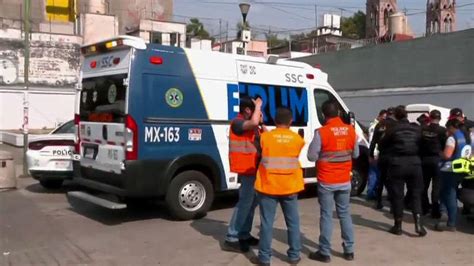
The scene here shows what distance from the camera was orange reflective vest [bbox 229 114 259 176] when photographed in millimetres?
6422

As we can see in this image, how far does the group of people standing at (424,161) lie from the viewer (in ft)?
24.4

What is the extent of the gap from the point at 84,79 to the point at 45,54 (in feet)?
90.0

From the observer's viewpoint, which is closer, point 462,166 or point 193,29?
point 462,166

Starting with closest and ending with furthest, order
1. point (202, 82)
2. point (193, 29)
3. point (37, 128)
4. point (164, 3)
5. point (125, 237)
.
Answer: point (125, 237), point (202, 82), point (37, 128), point (164, 3), point (193, 29)

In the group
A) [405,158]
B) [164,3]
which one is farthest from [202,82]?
[164,3]

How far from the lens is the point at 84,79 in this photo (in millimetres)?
8938

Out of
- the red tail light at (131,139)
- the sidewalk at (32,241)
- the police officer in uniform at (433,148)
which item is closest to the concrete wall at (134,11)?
the sidewalk at (32,241)

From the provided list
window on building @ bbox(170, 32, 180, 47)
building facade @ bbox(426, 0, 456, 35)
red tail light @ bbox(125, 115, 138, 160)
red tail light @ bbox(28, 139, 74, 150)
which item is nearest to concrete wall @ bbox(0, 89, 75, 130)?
window on building @ bbox(170, 32, 180, 47)

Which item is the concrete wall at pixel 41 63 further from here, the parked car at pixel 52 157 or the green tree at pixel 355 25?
the green tree at pixel 355 25

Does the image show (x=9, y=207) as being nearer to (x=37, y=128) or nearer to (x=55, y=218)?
(x=55, y=218)

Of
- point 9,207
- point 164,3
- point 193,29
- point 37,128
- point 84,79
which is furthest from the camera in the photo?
point 193,29

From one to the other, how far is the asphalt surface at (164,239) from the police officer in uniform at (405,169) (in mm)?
321

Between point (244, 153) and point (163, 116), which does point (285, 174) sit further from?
point (163, 116)

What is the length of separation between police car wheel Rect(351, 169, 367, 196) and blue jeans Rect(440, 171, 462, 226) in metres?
2.76
